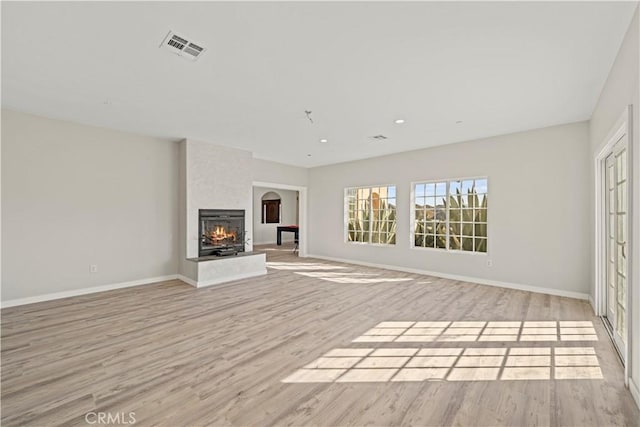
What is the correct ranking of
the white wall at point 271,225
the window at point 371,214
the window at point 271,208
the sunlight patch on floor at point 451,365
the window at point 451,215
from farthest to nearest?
the window at point 271,208, the white wall at point 271,225, the window at point 371,214, the window at point 451,215, the sunlight patch on floor at point 451,365

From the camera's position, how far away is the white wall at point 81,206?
4.02 m

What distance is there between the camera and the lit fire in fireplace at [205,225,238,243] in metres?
5.81

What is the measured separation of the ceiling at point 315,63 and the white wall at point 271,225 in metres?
7.37

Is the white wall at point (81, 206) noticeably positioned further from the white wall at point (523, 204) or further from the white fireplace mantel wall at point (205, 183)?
the white wall at point (523, 204)

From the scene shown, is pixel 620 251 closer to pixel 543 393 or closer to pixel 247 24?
pixel 543 393

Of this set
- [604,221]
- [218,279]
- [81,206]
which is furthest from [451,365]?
[81,206]

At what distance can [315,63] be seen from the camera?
2.71m

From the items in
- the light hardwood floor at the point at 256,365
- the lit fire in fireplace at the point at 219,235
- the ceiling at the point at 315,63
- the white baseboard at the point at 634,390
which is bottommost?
the light hardwood floor at the point at 256,365

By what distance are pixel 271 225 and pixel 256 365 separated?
33.7ft

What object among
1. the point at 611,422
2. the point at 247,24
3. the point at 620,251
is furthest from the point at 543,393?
the point at 247,24

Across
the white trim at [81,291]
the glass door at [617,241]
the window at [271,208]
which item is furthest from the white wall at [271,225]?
the glass door at [617,241]

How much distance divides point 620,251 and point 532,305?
1452 mm

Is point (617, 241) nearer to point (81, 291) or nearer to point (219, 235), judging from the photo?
point (219, 235)

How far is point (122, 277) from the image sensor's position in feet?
16.4
